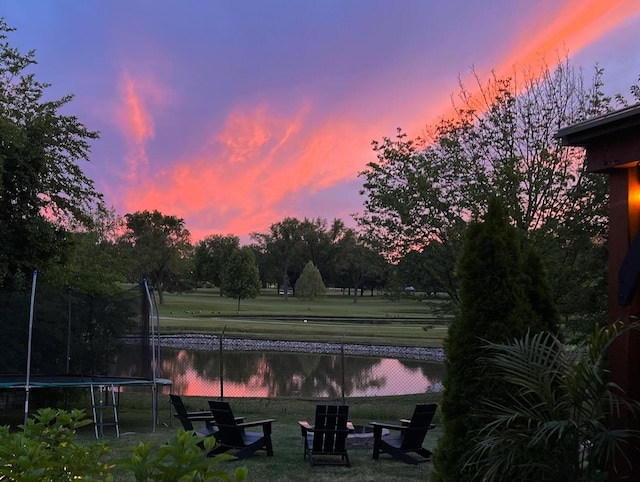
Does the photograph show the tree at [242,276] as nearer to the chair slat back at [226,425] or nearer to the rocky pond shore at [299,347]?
the rocky pond shore at [299,347]

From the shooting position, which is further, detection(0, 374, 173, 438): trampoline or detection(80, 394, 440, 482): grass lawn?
detection(0, 374, 173, 438): trampoline

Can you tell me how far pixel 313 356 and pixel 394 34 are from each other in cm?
1691

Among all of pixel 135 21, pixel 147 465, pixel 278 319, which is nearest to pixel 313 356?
pixel 135 21

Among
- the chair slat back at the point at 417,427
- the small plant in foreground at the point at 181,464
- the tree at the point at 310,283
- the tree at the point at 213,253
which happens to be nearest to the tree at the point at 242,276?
the tree at the point at 310,283

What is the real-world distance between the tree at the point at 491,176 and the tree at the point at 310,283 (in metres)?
55.1

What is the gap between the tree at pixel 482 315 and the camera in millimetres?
5309

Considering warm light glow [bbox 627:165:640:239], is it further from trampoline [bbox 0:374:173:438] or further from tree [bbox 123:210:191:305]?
tree [bbox 123:210:191:305]

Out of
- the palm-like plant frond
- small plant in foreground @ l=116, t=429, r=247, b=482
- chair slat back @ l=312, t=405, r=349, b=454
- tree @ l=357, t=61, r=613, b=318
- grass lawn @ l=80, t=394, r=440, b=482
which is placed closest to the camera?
small plant in foreground @ l=116, t=429, r=247, b=482

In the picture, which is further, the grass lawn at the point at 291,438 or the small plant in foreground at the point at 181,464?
the grass lawn at the point at 291,438

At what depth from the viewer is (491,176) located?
50.6 ft

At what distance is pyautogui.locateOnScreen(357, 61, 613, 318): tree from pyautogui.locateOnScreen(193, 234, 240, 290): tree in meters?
69.9

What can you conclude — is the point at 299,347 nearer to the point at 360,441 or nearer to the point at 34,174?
the point at 34,174

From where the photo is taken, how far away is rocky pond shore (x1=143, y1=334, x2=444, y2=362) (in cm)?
2833

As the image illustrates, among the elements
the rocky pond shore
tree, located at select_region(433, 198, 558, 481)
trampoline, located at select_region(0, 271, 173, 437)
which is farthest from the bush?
the rocky pond shore
